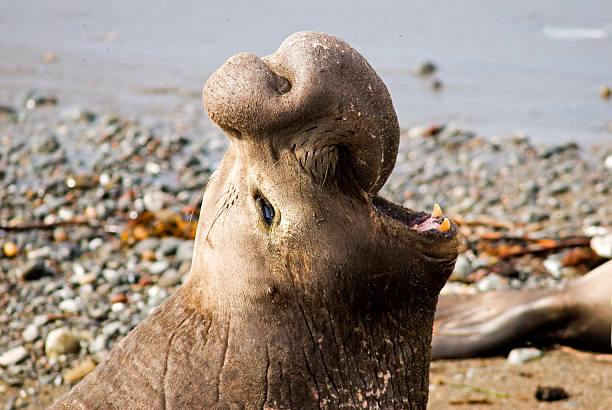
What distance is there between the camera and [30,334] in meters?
6.00

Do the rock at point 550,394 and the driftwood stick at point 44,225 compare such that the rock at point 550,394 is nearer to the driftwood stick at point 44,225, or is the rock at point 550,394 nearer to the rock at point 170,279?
the rock at point 170,279

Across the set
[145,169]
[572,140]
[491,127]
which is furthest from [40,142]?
[572,140]

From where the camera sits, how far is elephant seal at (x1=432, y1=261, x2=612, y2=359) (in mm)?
5793

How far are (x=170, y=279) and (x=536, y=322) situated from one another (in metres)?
2.85

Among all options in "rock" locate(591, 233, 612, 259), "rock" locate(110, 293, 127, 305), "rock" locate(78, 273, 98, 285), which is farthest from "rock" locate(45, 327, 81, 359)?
A: "rock" locate(591, 233, 612, 259)

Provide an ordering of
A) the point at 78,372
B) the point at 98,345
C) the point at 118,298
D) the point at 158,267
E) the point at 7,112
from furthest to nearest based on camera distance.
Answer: the point at 7,112 → the point at 158,267 → the point at 118,298 → the point at 98,345 → the point at 78,372

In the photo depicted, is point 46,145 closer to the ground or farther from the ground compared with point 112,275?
closer to the ground

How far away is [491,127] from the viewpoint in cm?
1248

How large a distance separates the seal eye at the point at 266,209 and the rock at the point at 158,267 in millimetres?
4142

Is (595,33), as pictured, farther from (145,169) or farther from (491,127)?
(145,169)

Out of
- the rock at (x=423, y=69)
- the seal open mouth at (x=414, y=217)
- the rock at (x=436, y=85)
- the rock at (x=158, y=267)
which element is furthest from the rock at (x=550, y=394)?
the rock at (x=423, y=69)

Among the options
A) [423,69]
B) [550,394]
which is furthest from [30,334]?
[423,69]

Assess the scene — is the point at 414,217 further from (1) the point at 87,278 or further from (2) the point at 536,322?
(1) the point at 87,278

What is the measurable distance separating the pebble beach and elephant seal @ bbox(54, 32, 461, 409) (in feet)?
7.33
